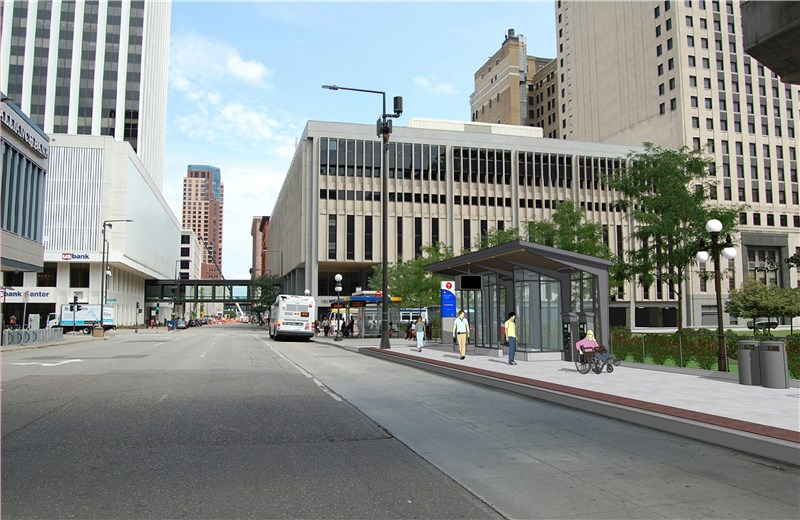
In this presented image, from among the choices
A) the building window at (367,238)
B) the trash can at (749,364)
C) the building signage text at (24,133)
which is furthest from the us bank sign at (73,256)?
the trash can at (749,364)

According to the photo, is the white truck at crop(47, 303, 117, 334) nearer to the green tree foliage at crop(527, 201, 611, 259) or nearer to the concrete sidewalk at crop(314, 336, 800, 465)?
the green tree foliage at crop(527, 201, 611, 259)

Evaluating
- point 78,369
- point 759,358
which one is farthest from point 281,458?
point 78,369

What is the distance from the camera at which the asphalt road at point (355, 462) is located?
4.90 metres

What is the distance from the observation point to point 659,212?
28156 millimetres

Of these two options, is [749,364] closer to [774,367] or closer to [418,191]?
[774,367]

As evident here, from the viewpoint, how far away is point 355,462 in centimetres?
635

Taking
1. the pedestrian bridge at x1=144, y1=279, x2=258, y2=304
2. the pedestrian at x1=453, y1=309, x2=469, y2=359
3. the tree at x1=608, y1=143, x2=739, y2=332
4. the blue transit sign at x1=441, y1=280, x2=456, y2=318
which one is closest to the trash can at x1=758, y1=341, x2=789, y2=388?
the pedestrian at x1=453, y1=309, x2=469, y2=359

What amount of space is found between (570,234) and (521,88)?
83.0 m

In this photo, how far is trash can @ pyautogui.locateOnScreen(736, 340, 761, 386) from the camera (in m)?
12.7

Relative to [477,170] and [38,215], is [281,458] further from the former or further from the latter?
[477,170]

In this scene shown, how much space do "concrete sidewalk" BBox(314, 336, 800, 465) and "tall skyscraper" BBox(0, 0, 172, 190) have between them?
88.0 meters

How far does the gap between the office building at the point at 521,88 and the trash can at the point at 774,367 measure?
99.8 meters

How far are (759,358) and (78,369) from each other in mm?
18778

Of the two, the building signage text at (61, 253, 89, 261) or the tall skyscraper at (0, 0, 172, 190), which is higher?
the tall skyscraper at (0, 0, 172, 190)
